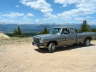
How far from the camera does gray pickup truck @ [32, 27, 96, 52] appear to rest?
10297 millimetres

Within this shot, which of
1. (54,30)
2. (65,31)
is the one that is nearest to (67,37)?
(65,31)

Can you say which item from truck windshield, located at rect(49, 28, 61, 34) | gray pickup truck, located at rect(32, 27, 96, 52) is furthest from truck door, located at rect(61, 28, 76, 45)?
truck windshield, located at rect(49, 28, 61, 34)

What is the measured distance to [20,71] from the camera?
21.0 ft

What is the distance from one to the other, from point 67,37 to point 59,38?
32.2 inches

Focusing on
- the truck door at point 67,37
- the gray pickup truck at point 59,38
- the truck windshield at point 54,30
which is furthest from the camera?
the truck windshield at point 54,30

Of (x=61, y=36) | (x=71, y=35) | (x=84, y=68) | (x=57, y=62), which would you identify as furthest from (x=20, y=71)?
(x=71, y=35)

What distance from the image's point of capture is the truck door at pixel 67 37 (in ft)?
36.4

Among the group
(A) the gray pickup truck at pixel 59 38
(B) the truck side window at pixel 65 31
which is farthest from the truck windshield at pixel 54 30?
(B) the truck side window at pixel 65 31

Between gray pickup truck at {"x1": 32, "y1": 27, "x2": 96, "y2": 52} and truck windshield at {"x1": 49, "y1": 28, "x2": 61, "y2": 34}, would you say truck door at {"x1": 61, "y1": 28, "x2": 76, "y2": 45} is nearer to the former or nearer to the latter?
gray pickup truck at {"x1": 32, "y1": 27, "x2": 96, "y2": 52}

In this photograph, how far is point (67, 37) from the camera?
11273 mm

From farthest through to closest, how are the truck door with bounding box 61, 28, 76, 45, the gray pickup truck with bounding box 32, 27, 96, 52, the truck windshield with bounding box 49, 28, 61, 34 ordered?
the truck windshield with bounding box 49, 28, 61, 34, the truck door with bounding box 61, 28, 76, 45, the gray pickup truck with bounding box 32, 27, 96, 52

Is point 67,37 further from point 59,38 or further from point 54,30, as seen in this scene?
point 54,30

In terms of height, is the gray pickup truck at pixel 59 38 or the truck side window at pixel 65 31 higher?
the truck side window at pixel 65 31

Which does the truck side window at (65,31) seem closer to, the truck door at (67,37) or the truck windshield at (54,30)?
the truck door at (67,37)
